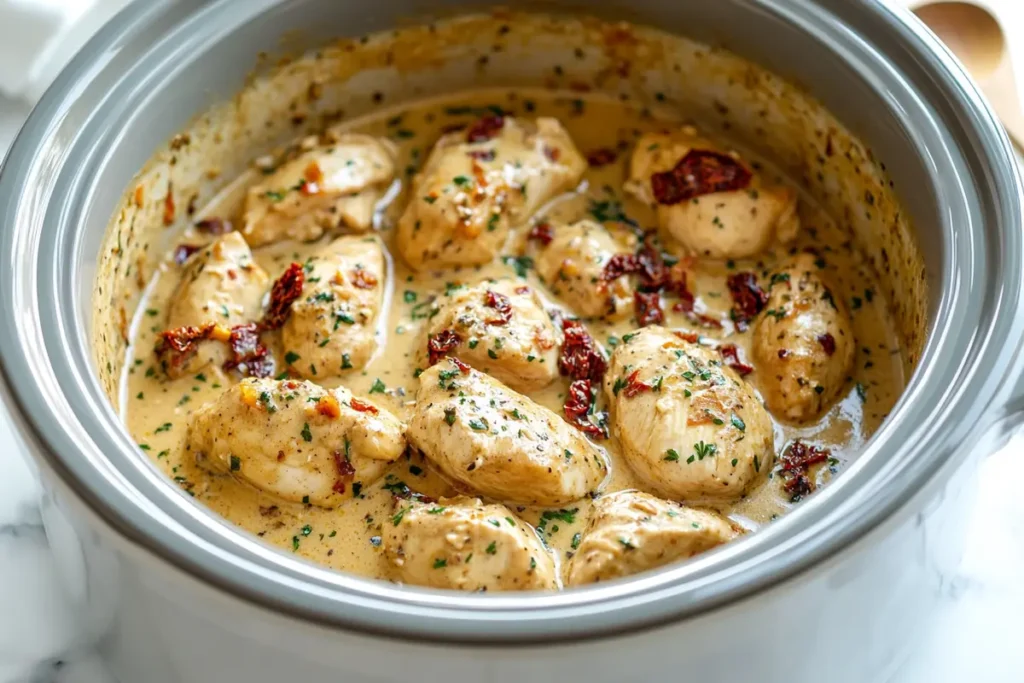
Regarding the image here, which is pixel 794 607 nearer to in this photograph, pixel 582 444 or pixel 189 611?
pixel 582 444

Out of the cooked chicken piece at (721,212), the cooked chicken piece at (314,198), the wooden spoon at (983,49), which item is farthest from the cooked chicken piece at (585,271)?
the wooden spoon at (983,49)

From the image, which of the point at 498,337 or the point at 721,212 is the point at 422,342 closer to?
the point at 498,337

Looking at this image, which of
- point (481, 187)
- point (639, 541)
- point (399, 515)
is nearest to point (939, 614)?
point (639, 541)

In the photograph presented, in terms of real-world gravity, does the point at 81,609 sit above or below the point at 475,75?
below

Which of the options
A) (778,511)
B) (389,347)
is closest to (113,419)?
(389,347)

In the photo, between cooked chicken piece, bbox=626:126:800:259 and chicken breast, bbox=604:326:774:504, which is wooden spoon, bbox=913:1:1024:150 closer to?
cooked chicken piece, bbox=626:126:800:259

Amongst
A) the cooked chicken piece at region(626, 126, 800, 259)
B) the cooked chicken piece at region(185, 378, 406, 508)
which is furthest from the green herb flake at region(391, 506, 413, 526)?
the cooked chicken piece at region(626, 126, 800, 259)
